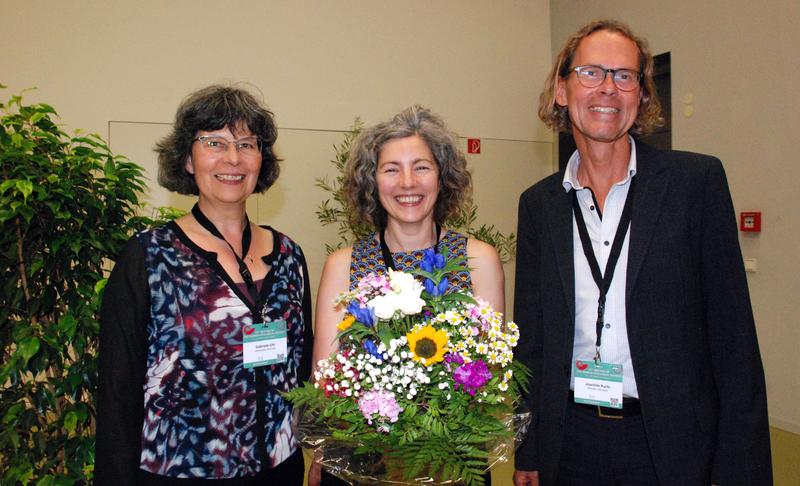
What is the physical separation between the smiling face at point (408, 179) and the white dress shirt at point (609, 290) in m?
0.51

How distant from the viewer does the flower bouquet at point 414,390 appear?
1240 mm

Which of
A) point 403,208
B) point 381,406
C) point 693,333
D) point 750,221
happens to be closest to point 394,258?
point 403,208

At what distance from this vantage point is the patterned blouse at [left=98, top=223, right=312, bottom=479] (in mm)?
1670

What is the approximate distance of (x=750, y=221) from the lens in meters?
4.42

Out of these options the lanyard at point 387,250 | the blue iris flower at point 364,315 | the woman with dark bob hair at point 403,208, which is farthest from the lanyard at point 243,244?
the blue iris flower at point 364,315

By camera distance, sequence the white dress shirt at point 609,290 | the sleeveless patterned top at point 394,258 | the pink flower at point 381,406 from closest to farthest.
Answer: the pink flower at point 381,406, the white dress shirt at point 609,290, the sleeveless patterned top at point 394,258

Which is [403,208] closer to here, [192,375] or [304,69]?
[192,375]

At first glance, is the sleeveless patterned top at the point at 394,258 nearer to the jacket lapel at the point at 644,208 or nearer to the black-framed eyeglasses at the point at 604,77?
the jacket lapel at the point at 644,208

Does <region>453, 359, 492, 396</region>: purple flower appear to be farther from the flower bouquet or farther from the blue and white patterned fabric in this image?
the blue and white patterned fabric

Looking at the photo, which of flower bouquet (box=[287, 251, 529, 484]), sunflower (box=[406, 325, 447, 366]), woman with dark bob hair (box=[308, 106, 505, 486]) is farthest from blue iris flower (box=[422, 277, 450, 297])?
woman with dark bob hair (box=[308, 106, 505, 486])

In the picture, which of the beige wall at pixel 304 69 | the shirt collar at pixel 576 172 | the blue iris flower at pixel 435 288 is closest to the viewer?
the blue iris flower at pixel 435 288

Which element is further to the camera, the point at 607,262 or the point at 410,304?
the point at 607,262

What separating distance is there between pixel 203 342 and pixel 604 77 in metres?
1.57

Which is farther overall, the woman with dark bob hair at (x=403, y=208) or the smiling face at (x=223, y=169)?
the woman with dark bob hair at (x=403, y=208)
